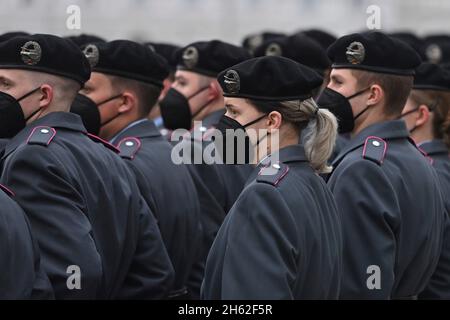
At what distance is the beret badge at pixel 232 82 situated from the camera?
5.34 m

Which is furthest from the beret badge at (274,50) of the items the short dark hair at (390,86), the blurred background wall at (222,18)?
the blurred background wall at (222,18)

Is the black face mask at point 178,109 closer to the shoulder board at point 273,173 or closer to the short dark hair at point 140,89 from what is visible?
the short dark hair at point 140,89

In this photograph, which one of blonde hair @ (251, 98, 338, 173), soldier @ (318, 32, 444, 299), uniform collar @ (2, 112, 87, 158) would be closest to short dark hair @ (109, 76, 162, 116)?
soldier @ (318, 32, 444, 299)

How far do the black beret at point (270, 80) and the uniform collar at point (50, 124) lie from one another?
823mm

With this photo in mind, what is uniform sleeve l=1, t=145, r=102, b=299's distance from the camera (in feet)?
17.5

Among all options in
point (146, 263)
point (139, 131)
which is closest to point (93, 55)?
point (139, 131)

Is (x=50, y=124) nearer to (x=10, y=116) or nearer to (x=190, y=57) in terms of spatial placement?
(x=10, y=116)

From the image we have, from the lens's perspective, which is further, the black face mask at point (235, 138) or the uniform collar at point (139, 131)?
the uniform collar at point (139, 131)

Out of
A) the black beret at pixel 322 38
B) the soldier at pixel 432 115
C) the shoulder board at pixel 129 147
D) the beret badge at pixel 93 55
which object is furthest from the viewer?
the black beret at pixel 322 38

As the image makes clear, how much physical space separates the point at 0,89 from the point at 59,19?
29.3 metres

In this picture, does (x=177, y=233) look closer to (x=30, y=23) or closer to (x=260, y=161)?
(x=260, y=161)

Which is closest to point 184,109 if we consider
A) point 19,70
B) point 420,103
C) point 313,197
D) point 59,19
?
point 420,103

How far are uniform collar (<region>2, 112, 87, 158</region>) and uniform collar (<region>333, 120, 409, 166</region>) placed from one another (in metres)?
1.40

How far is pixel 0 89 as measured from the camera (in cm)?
578
